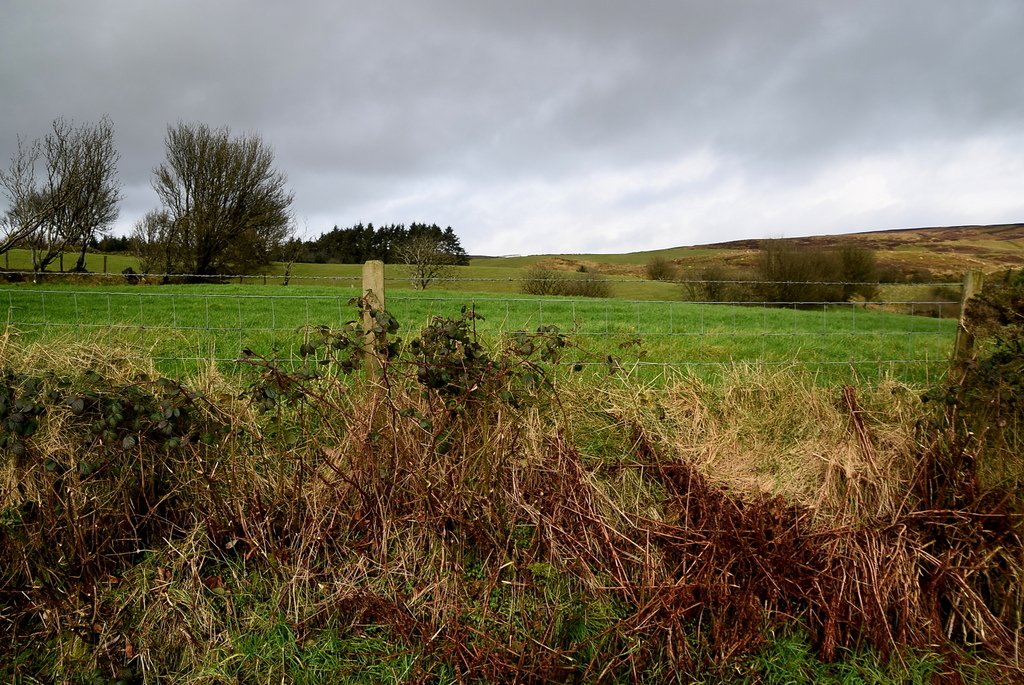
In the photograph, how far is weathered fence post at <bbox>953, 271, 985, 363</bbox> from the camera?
505cm

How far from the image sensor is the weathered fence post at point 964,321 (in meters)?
5.05

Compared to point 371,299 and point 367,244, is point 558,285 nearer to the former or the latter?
point 371,299

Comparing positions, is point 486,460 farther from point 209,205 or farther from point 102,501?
point 209,205

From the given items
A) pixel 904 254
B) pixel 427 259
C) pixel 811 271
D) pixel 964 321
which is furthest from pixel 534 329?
pixel 904 254

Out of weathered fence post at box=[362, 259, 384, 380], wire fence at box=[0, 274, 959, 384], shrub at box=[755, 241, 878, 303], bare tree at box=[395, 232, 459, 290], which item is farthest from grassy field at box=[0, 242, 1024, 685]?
shrub at box=[755, 241, 878, 303]

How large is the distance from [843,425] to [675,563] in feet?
6.02

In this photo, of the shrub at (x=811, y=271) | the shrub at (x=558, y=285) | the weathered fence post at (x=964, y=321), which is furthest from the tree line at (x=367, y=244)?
the weathered fence post at (x=964, y=321)

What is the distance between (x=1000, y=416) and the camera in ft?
13.3

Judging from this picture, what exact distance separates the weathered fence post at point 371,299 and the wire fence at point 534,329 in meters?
0.27

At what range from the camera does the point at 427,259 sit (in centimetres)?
1778

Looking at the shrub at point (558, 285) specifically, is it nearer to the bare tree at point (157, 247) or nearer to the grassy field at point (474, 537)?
the grassy field at point (474, 537)

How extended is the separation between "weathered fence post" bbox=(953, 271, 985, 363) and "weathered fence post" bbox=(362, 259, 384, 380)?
4559 millimetres

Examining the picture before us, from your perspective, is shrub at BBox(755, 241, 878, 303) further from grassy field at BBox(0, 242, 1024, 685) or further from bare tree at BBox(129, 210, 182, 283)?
bare tree at BBox(129, 210, 182, 283)

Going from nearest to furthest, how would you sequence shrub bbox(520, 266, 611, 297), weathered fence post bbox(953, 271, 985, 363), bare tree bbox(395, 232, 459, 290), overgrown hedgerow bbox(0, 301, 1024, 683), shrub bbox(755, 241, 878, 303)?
overgrown hedgerow bbox(0, 301, 1024, 683) → weathered fence post bbox(953, 271, 985, 363) → shrub bbox(520, 266, 611, 297) → bare tree bbox(395, 232, 459, 290) → shrub bbox(755, 241, 878, 303)
